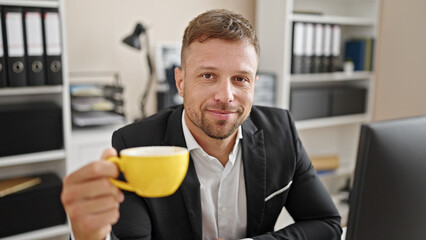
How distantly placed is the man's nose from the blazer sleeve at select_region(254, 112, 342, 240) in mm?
391

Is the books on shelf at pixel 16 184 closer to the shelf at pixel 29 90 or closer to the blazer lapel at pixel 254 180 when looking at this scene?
the shelf at pixel 29 90

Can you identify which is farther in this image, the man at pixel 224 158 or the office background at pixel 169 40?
the office background at pixel 169 40

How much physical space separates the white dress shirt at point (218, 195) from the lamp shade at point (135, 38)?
1181 millimetres

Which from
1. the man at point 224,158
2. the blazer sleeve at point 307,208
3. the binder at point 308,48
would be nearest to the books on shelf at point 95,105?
the man at point 224,158

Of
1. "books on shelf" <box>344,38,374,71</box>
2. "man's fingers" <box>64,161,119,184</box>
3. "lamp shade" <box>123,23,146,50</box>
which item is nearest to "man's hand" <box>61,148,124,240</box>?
"man's fingers" <box>64,161,119,184</box>

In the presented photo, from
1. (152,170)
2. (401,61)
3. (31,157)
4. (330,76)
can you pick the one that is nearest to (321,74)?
(330,76)

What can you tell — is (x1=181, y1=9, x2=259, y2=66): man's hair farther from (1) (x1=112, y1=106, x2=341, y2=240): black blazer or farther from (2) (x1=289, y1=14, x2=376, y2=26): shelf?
(2) (x1=289, y1=14, x2=376, y2=26): shelf

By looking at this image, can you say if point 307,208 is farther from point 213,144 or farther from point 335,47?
point 335,47

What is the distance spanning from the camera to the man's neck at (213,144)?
4.09 ft

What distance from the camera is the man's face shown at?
1.12m

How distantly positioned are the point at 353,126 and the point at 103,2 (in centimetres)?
234

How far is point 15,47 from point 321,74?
2.01 metres

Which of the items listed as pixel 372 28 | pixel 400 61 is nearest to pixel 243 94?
pixel 400 61

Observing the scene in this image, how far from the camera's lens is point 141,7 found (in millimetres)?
2510
